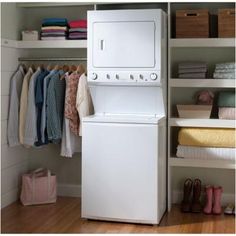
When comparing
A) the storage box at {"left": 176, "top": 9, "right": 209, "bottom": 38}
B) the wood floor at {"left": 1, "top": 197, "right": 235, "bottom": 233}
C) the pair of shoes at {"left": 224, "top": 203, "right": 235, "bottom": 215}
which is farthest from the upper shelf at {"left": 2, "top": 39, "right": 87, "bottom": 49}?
the pair of shoes at {"left": 224, "top": 203, "right": 235, "bottom": 215}

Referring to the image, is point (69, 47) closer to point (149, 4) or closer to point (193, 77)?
point (149, 4)

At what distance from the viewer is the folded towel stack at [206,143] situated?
156 inches

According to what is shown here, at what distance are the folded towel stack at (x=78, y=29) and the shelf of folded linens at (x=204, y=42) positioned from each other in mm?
844

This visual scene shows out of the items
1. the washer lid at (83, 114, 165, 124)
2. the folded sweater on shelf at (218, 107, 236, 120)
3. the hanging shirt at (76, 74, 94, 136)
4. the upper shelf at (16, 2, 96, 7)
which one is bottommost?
the washer lid at (83, 114, 165, 124)

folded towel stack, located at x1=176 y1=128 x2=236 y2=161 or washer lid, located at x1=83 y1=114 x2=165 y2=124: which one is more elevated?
washer lid, located at x1=83 y1=114 x2=165 y2=124

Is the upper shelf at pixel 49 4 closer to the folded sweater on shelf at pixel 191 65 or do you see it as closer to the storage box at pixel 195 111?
the folded sweater on shelf at pixel 191 65

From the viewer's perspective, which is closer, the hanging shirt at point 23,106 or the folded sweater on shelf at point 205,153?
the folded sweater on shelf at point 205,153

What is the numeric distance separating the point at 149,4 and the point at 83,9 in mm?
673

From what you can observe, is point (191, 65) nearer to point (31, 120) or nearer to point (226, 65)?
point (226, 65)

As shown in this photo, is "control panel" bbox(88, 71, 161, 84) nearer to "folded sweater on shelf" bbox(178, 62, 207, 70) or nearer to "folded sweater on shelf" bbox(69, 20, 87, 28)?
"folded sweater on shelf" bbox(178, 62, 207, 70)

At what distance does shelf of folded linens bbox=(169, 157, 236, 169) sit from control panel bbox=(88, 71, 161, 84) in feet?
2.60

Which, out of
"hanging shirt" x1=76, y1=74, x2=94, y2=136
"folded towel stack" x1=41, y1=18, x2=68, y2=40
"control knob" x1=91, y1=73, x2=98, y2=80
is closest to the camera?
"control knob" x1=91, y1=73, x2=98, y2=80

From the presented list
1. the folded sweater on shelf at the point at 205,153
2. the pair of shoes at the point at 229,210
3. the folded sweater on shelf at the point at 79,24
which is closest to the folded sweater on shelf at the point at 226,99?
the folded sweater on shelf at the point at 205,153

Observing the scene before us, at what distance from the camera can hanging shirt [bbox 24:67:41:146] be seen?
427 cm
